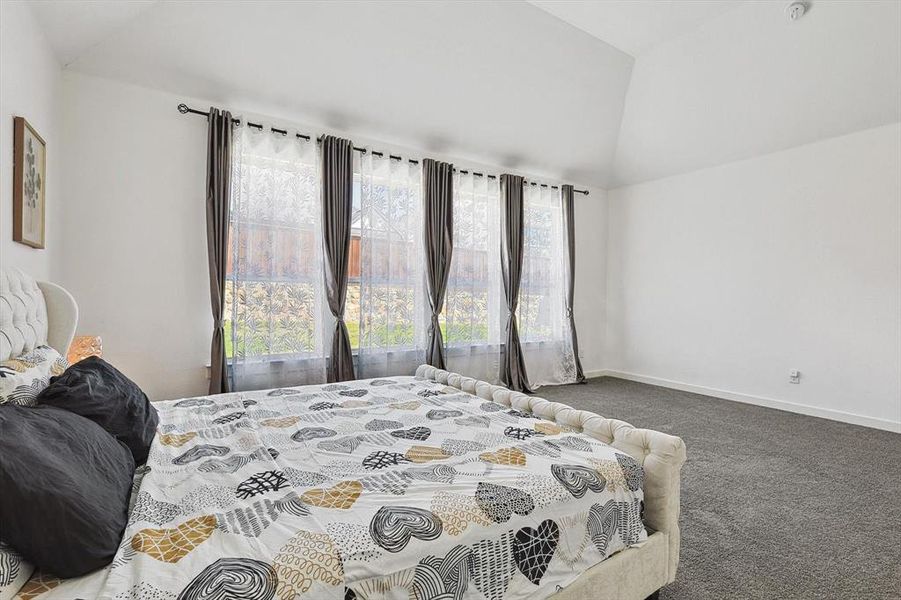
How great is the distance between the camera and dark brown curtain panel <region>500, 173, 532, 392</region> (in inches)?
197

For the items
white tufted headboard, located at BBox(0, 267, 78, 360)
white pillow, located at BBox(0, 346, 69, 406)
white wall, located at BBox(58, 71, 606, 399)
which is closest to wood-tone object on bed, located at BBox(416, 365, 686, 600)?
white pillow, located at BBox(0, 346, 69, 406)

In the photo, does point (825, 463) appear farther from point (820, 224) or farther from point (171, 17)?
point (171, 17)

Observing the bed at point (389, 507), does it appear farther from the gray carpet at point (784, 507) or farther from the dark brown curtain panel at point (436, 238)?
the dark brown curtain panel at point (436, 238)

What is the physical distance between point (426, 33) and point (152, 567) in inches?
143

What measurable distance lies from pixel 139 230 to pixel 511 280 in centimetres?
349

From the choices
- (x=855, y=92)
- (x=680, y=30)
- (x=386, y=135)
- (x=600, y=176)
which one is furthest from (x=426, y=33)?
(x=855, y=92)

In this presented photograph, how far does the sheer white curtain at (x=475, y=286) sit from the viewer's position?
15.5ft

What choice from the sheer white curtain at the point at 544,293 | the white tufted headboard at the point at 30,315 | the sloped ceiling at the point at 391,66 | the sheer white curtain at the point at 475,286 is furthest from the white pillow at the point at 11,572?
the sheer white curtain at the point at 544,293

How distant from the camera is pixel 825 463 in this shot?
3.05 m

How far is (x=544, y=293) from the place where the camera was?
18.1ft

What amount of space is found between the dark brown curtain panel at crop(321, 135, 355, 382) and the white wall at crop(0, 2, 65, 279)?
5.76 feet

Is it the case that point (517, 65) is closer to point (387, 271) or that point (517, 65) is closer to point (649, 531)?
point (387, 271)

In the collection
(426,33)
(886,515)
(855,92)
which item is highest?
(426,33)

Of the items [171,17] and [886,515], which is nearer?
[886,515]
